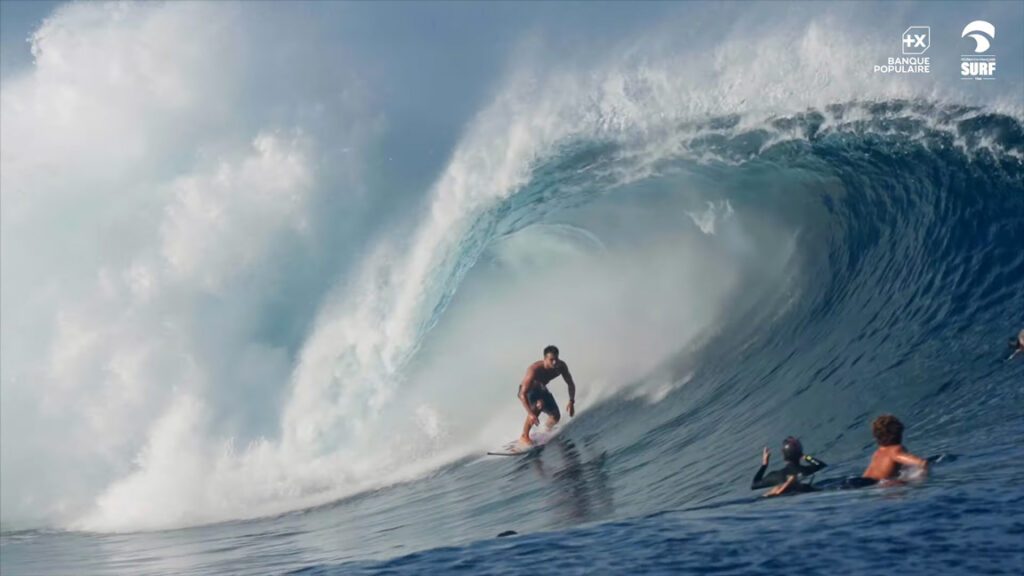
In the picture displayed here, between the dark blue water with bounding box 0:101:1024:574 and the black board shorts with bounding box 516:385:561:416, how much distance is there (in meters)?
0.40

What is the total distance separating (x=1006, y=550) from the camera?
5273mm

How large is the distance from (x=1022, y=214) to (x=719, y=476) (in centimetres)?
716

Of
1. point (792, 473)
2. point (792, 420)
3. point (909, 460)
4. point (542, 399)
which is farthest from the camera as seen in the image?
point (542, 399)

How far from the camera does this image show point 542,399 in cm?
1393

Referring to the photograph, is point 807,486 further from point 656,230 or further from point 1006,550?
point 656,230

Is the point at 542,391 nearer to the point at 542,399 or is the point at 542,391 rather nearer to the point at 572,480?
the point at 542,399

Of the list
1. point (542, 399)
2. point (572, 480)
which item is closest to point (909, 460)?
point (572, 480)

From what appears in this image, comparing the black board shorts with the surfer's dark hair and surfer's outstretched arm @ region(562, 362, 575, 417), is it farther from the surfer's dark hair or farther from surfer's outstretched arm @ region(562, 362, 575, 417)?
the surfer's dark hair

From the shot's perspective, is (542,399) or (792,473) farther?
(542,399)

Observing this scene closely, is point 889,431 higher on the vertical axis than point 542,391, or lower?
lower

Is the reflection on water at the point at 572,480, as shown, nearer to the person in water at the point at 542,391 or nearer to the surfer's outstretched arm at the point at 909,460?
the person in water at the point at 542,391

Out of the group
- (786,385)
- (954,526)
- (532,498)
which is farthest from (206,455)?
(954,526)

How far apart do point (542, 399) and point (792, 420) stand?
395 cm

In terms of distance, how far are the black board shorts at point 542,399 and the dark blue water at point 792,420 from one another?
401mm
